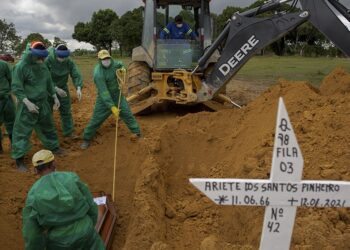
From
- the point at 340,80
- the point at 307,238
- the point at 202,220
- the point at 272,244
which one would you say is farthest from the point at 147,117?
the point at 272,244

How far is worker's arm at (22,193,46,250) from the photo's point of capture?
3807 mm

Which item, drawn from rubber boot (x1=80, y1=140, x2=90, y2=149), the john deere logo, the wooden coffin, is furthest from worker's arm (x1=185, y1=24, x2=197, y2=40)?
the wooden coffin

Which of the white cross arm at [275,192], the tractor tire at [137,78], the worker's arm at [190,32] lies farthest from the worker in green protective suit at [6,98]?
the white cross arm at [275,192]

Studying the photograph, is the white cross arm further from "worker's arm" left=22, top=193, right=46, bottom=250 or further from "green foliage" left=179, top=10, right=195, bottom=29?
"green foliage" left=179, top=10, right=195, bottom=29

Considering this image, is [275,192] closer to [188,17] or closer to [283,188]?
[283,188]

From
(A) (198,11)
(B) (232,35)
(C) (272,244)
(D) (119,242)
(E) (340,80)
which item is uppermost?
(A) (198,11)

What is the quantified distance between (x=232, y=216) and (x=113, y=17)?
176ft

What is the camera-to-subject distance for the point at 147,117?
10.3 metres

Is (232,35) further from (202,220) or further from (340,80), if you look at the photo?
(202,220)

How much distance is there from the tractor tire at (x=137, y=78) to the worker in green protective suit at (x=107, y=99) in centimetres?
191

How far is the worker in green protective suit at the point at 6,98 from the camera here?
7.54 meters

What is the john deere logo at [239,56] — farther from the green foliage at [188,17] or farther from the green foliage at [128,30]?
the green foliage at [128,30]

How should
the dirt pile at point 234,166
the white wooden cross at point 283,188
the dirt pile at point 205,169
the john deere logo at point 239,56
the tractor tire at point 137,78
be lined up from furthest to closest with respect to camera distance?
1. the tractor tire at point 137,78
2. the john deere logo at point 239,56
3. the dirt pile at point 205,169
4. the dirt pile at point 234,166
5. the white wooden cross at point 283,188

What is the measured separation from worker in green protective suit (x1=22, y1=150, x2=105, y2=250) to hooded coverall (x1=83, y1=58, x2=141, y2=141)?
368cm
